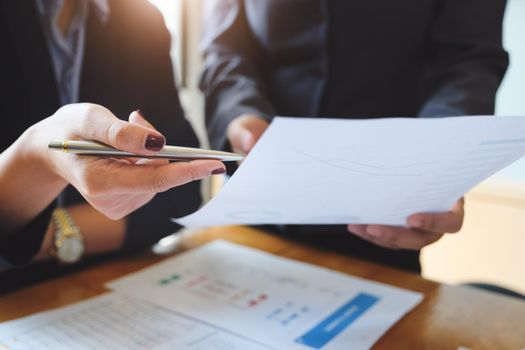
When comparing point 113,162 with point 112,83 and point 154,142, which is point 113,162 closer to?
point 154,142

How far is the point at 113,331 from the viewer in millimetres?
403

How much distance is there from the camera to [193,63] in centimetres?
159

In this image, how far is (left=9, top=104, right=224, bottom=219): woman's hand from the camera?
0.94ft

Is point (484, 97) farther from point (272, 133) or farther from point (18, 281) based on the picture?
point (18, 281)

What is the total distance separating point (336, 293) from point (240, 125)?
0.78 ft

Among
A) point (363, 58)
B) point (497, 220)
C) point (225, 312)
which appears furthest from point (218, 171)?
point (497, 220)

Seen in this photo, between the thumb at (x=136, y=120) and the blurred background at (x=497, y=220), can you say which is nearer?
the thumb at (x=136, y=120)

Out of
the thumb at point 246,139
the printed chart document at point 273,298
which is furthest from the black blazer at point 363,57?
the printed chart document at point 273,298

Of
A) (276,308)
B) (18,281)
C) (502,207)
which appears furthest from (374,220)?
(502,207)

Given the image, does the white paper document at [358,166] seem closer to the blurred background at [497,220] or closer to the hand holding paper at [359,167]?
the hand holding paper at [359,167]

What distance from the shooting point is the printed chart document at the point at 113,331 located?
1.25 ft

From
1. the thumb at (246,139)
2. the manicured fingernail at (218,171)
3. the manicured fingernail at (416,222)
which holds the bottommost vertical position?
the manicured fingernail at (416,222)

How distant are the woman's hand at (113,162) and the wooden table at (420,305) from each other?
21cm

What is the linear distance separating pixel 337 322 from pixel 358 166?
18 cm
